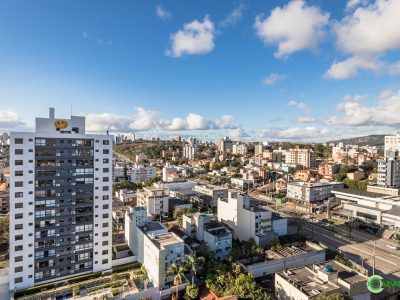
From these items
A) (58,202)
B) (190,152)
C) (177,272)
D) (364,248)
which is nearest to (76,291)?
(58,202)

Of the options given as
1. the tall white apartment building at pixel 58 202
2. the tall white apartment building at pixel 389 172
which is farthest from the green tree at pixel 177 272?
the tall white apartment building at pixel 389 172

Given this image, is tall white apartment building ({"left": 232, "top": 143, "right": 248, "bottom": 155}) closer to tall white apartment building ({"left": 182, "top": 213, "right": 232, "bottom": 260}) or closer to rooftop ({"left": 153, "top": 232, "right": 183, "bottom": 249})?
tall white apartment building ({"left": 182, "top": 213, "right": 232, "bottom": 260})

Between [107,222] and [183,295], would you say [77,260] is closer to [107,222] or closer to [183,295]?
[107,222]

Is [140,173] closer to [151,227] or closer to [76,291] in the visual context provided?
[151,227]

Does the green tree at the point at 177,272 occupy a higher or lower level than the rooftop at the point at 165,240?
lower

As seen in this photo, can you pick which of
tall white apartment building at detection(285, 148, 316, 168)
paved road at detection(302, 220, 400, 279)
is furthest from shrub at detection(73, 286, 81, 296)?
tall white apartment building at detection(285, 148, 316, 168)

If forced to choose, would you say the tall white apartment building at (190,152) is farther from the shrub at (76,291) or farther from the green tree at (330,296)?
the green tree at (330,296)
